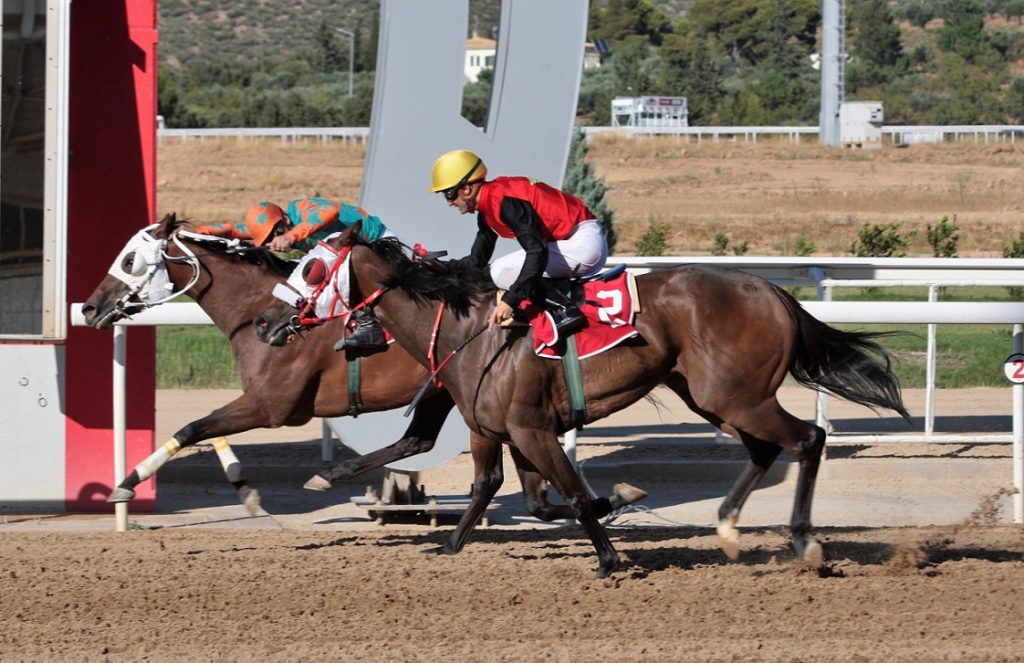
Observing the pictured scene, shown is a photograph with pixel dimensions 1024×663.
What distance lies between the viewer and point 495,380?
17.9 ft

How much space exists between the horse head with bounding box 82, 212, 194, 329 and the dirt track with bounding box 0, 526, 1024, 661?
1.02m

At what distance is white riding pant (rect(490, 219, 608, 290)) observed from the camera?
5.51 metres

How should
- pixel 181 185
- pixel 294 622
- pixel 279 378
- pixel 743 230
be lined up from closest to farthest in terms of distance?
1. pixel 294 622
2. pixel 279 378
3. pixel 743 230
4. pixel 181 185

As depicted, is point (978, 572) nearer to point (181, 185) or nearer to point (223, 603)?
point (223, 603)

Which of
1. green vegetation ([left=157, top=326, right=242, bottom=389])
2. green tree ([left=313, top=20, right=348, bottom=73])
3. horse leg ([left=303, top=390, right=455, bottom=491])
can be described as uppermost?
green tree ([left=313, top=20, right=348, bottom=73])

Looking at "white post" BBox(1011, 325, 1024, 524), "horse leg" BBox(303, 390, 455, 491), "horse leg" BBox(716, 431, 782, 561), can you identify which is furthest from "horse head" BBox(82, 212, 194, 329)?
"white post" BBox(1011, 325, 1024, 524)

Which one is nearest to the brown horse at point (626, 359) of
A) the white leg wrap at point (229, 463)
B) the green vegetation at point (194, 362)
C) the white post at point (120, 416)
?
the white leg wrap at point (229, 463)

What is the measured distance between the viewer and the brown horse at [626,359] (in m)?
5.45

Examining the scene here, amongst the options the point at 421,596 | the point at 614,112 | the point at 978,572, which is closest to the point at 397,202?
the point at 421,596

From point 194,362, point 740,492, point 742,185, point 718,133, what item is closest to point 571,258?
point 740,492

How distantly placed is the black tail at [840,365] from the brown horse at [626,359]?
0.06ft

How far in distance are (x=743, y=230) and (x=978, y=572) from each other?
2190cm

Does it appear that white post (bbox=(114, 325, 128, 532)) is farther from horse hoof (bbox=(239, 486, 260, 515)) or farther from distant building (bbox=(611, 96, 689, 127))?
distant building (bbox=(611, 96, 689, 127))

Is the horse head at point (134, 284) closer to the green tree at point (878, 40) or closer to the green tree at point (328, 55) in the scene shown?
the green tree at point (328, 55)
